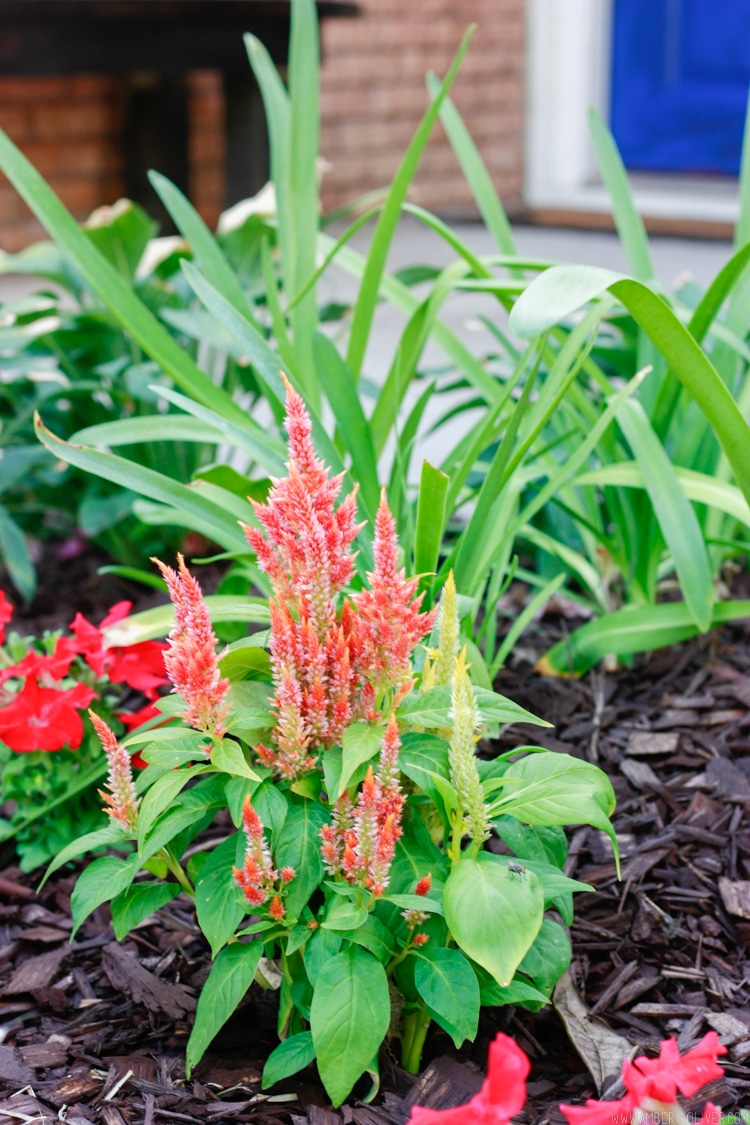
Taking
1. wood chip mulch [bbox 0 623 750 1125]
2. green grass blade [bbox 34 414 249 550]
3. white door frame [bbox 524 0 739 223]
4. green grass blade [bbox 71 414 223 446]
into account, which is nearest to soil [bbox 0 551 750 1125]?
wood chip mulch [bbox 0 623 750 1125]

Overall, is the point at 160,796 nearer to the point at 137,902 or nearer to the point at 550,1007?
the point at 137,902

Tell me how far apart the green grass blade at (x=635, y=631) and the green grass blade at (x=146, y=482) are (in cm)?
56

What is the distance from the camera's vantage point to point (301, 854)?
3.34ft

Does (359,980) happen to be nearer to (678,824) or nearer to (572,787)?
(572,787)

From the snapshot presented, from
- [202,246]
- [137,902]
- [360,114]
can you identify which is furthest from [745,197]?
[360,114]

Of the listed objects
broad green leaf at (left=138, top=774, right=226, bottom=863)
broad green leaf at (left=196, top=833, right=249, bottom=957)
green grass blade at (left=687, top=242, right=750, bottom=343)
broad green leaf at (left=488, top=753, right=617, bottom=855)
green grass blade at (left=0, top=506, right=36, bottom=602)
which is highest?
green grass blade at (left=687, top=242, right=750, bottom=343)

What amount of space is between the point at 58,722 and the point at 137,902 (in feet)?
1.34

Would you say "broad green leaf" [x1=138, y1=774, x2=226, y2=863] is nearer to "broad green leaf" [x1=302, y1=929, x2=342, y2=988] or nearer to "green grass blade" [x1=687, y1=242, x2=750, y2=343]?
"broad green leaf" [x1=302, y1=929, x2=342, y2=988]

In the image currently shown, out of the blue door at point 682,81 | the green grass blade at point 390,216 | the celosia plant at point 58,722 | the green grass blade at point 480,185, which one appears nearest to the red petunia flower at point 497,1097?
the celosia plant at point 58,722

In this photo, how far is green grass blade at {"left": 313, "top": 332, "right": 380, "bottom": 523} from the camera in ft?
5.43

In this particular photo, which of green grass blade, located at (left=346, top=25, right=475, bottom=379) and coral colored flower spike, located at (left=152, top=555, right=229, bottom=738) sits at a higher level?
green grass blade, located at (left=346, top=25, right=475, bottom=379)

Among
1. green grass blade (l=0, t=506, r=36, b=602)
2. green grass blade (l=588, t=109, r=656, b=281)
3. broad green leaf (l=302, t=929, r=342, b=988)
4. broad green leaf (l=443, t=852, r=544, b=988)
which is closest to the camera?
broad green leaf (l=443, t=852, r=544, b=988)

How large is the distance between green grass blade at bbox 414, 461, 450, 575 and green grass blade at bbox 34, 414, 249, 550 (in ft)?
0.99

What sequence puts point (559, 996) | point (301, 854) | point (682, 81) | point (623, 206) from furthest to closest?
point (682, 81)
point (623, 206)
point (559, 996)
point (301, 854)
